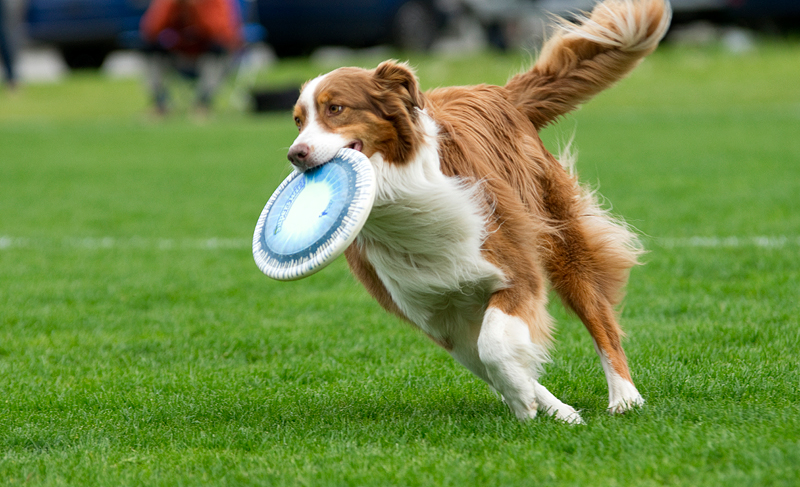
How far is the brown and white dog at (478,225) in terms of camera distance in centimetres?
396

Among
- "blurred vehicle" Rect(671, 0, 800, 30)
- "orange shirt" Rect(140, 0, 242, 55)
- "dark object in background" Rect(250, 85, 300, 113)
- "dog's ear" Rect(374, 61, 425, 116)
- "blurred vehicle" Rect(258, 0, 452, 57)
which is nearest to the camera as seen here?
"dog's ear" Rect(374, 61, 425, 116)

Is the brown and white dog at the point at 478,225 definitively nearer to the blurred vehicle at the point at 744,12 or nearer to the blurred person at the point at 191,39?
the blurred person at the point at 191,39

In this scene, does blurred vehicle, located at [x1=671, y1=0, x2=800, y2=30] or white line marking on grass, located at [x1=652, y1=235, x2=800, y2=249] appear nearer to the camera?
white line marking on grass, located at [x1=652, y1=235, x2=800, y2=249]

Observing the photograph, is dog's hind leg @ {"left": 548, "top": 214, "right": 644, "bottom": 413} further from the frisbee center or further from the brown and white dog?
the frisbee center

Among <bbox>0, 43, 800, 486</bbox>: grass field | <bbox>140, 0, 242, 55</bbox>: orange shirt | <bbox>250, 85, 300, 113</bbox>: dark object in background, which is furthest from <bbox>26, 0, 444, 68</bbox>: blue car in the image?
<bbox>0, 43, 800, 486</bbox>: grass field

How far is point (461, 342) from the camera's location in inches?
171

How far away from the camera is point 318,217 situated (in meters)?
3.96

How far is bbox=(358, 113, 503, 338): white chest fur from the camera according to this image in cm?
402

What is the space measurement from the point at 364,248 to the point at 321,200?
15.8 inches

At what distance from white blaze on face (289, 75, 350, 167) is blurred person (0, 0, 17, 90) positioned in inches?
693

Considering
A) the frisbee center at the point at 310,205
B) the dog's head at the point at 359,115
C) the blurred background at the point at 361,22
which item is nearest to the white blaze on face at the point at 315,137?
the dog's head at the point at 359,115

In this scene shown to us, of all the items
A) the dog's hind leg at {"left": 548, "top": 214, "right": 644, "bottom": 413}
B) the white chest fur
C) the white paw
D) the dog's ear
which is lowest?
the white paw

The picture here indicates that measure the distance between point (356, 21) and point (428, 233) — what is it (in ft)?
63.9

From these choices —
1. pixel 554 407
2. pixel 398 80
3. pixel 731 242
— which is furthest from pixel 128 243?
pixel 554 407
